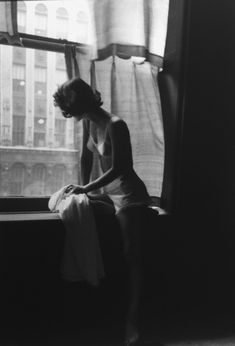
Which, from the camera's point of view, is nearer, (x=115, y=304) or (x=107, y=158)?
(x=107, y=158)

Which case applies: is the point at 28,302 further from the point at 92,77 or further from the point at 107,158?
the point at 92,77

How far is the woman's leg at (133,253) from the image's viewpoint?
7.43 ft

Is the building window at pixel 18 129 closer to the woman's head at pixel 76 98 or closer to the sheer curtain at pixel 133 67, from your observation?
the woman's head at pixel 76 98

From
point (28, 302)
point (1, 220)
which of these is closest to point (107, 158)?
point (1, 220)

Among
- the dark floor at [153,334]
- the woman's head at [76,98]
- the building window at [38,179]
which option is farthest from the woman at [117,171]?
the building window at [38,179]

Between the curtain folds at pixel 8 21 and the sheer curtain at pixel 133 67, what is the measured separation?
0.38m

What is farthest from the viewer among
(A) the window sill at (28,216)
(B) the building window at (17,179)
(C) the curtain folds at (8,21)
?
(B) the building window at (17,179)

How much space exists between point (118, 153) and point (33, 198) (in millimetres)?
784

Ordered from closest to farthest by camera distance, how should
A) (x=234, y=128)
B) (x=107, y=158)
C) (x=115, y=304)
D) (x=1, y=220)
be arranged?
1. (x=1, y=220)
2. (x=107, y=158)
3. (x=115, y=304)
4. (x=234, y=128)

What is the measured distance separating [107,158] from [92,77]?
606 millimetres

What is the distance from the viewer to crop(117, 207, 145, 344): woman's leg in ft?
7.43

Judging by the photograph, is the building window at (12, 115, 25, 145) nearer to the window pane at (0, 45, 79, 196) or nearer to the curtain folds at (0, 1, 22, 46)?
the window pane at (0, 45, 79, 196)

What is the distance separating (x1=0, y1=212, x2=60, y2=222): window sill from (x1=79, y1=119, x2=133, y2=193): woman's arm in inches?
13.3

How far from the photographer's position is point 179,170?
265cm
